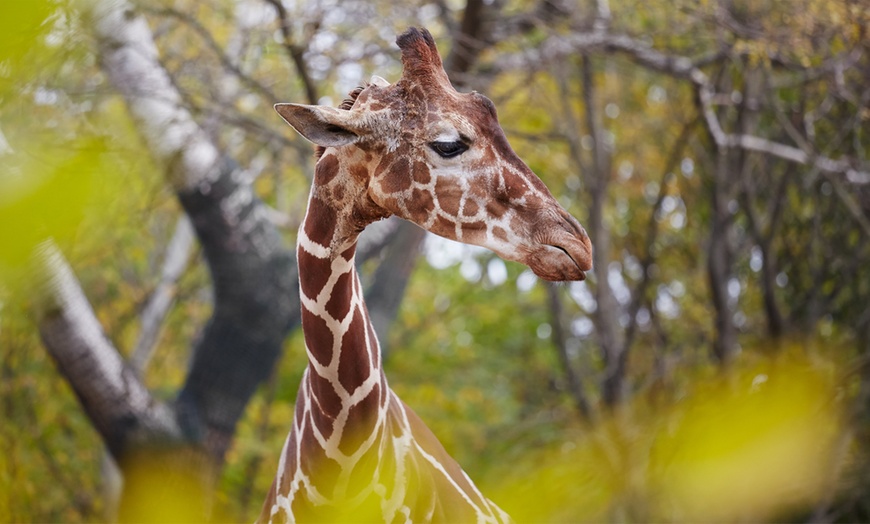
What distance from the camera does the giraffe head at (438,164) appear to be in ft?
8.87

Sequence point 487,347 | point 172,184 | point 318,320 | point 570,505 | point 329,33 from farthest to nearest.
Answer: point 487,347 < point 570,505 < point 329,33 < point 172,184 < point 318,320

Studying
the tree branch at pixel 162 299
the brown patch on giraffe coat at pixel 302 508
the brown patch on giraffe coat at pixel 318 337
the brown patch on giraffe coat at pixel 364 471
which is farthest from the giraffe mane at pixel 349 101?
the tree branch at pixel 162 299

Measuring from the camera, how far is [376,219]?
9.79 feet

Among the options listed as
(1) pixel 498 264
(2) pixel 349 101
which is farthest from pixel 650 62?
(1) pixel 498 264

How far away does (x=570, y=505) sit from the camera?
7930mm

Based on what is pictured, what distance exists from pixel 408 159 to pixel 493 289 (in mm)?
11313

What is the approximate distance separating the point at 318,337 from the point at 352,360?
12 cm

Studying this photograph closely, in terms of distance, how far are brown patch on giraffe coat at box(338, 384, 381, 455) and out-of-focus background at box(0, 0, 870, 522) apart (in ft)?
2.40

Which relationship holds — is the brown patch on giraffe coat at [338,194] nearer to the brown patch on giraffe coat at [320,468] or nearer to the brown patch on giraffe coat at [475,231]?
the brown patch on giraffe coat at [475,231]

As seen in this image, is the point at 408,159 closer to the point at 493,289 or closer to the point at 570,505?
the point at 570,505

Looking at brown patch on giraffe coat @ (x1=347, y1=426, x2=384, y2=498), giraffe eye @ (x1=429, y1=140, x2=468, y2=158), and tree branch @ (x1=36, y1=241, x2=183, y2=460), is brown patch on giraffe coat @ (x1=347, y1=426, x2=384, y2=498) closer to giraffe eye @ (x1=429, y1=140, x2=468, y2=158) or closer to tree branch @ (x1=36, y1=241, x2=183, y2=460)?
giraffe eye @ (x1=429, y1=140, x2=468, y2=158)

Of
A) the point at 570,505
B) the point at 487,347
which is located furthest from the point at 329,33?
the point at 487,347

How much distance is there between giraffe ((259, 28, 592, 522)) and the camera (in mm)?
2715

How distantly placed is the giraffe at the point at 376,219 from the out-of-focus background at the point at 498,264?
585 mm
